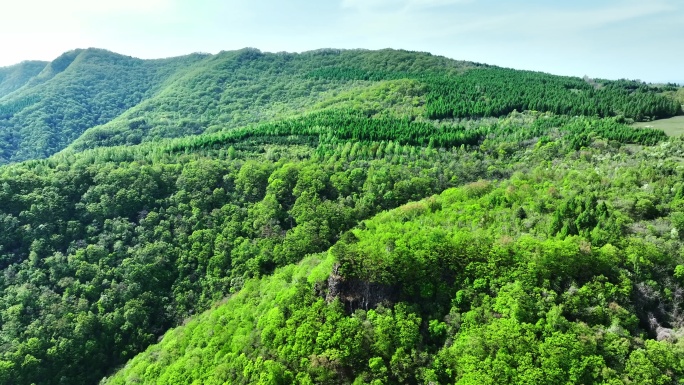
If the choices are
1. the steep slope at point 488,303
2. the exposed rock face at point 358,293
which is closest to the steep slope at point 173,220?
the steep slope at point 488,303

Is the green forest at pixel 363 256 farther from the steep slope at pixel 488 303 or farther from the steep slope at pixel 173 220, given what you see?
the steep slope at pixel 173 220

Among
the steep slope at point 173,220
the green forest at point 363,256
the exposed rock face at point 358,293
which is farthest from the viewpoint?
the steep slope at point 173,220

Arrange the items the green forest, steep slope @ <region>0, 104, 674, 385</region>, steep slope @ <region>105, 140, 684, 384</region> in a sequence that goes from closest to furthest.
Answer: steep slope @ <region>105, 140, 684, 384</region>, the green forest, steep slope @ <region>0, 104, 674, 385</region>

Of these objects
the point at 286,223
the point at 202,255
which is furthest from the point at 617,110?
the point at 202,255

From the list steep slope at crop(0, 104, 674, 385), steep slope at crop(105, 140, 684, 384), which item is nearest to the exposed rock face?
steep slope at crop(105, 140, 684, 384)

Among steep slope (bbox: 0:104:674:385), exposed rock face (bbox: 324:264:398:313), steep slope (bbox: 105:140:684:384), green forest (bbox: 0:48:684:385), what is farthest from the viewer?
steep slope (bbox: 0:104:674:385)

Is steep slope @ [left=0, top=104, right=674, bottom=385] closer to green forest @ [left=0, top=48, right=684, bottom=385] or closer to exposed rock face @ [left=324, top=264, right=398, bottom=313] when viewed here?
green forest @ [left=0, top=48, right=684, bottom=385]
